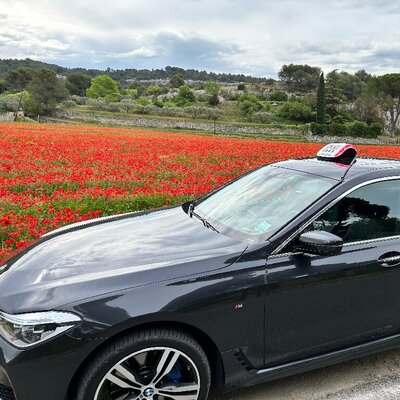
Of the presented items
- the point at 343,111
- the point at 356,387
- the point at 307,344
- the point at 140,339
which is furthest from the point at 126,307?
the point at 343,111

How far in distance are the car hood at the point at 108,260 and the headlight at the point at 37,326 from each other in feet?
0.17

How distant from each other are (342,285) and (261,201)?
87 centimetres

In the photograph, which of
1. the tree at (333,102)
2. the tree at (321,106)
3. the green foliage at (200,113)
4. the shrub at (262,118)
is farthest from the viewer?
the tree at (333,102)

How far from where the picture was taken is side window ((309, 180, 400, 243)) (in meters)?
2.82

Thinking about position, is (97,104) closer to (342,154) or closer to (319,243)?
(342,154)

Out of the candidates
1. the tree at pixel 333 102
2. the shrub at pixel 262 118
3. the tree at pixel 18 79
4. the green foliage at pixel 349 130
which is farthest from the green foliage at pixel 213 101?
the tree at pixel 18 79

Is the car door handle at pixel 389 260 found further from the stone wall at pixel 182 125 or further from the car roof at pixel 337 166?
the stone wall at pixel 182 125

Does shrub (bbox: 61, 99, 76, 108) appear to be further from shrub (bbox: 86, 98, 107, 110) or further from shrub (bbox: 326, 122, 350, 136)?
shrub (bbox: 326, 122, 350, 136)

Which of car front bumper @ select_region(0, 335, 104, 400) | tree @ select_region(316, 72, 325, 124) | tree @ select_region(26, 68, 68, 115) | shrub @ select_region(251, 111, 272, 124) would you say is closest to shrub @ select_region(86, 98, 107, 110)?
tree @ select_region(26, 68, 68, 115)

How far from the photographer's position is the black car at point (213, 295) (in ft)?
7.07

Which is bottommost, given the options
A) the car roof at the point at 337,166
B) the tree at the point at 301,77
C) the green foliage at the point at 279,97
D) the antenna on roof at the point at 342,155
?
the car roof at the point at 337,166

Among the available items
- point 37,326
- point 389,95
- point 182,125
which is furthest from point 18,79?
point 37,326

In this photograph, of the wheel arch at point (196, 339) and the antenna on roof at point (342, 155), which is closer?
the wheel arch at point (196, 339)

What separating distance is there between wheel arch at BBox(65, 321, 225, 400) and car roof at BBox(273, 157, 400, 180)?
143cm
